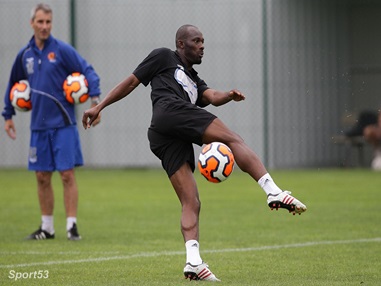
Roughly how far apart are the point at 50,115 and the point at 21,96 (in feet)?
1.41

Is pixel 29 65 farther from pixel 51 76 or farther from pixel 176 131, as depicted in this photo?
pixel 176 131

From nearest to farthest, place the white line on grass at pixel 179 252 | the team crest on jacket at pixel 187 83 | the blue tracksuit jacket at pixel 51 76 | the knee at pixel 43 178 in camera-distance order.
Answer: the team crest on jacket at pixel 187 83
the white line on grass at pixel 179 252
the blue tracksuit jacket at pixel 51 76
the knee at pixel 43 178

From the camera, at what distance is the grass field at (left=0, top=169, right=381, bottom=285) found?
8.20 meters

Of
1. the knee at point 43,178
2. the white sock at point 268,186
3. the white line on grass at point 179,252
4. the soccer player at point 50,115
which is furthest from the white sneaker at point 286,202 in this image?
the knee at point 43,178

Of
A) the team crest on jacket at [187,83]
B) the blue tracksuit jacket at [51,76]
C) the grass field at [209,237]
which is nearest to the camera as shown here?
the team crest on jacket at [187,83]

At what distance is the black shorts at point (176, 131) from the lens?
7793 mm

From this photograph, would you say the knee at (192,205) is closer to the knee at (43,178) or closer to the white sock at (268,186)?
the white sock at (268,186)

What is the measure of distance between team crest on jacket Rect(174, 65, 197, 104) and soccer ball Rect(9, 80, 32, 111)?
3461 millimetres

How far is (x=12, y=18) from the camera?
73.3ft

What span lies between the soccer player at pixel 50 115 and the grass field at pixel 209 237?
0.53 metres

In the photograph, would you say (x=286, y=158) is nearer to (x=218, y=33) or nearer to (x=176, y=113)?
(x=218, y=33)

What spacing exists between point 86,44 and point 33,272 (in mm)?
14478

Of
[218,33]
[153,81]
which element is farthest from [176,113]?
[218,33]

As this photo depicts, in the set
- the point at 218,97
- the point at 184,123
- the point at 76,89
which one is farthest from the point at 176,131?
the point at 76,89
